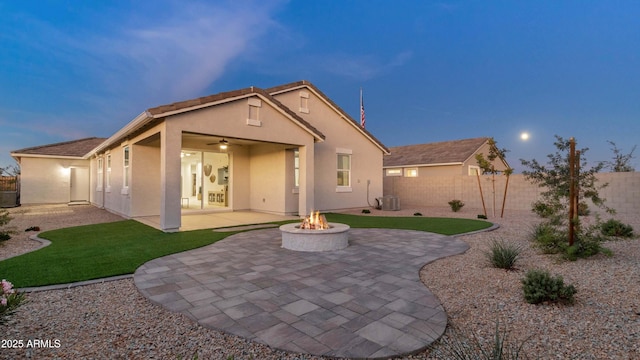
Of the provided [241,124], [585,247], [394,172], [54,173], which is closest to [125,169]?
[241,124]

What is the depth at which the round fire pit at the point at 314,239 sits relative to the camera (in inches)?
256

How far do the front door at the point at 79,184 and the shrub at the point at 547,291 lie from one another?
85.6 ft

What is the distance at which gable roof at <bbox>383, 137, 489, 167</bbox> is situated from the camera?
22.7 meters

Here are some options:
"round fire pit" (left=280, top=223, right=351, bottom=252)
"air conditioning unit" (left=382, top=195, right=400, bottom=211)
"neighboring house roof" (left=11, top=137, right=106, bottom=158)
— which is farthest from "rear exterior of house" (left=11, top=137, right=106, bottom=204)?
"round fire pit" (left=280, top=223, right=351, bottom=252)

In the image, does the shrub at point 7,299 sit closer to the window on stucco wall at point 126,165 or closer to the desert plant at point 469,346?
the desert plant at point 469,346

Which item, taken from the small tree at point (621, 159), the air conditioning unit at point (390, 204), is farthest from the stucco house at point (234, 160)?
the small tree at point (621, 159)

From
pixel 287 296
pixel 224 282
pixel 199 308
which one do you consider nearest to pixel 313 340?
pixel 287 296

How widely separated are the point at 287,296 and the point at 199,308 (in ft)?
3.57

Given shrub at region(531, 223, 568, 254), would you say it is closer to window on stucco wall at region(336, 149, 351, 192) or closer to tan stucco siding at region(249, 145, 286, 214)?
tan stucco siding at region(249, 145, 286, 214)

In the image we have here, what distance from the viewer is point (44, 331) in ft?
9.82

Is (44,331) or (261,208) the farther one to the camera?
(261,208)

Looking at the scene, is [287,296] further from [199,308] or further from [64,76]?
[64,76]

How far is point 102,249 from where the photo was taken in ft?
21.6

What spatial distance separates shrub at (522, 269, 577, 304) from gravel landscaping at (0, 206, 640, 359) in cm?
9
